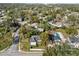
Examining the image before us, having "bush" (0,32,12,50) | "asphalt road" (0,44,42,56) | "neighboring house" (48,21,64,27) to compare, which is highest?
"neighboring house" (48,21,64,27)

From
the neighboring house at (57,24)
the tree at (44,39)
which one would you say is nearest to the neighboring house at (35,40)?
the tree at (44,39)

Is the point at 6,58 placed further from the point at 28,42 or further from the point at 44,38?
the point at 44,38

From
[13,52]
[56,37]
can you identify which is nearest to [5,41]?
[13,52]

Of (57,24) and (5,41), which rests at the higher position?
(57,24)

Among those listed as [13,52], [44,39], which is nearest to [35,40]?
[44,39]

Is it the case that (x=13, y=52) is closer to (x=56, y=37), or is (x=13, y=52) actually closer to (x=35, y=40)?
(x=35, y=40)

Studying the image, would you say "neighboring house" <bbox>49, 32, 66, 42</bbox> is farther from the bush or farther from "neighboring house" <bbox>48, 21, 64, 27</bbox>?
the bush

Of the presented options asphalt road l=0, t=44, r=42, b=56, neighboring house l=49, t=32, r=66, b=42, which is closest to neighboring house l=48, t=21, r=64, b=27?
neighboring house l=49, t=32, r=66, b=42

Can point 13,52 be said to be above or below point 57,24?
below

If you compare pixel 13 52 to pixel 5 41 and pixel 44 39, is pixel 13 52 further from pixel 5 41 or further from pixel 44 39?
pixel 44 39

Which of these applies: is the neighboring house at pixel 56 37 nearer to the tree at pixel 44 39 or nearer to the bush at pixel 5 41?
the tree at pixel 44 39

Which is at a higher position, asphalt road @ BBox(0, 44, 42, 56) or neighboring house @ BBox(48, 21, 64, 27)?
neighboring house @ BBox(48, 21, 64, 27)
